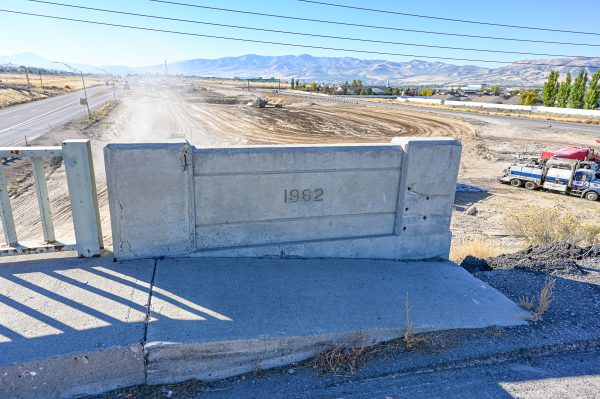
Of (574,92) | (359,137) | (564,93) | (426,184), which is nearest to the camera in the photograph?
(426,184)

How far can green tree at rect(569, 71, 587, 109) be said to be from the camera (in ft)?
208

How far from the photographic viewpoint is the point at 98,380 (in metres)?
3.48

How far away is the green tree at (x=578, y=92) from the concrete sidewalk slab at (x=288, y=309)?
73.3 m

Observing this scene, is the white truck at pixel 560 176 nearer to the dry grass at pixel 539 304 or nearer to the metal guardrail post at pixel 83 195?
the dry grass at pixel 539 304

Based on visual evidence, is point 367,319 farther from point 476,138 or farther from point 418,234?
point 476,138

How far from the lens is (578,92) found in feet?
211

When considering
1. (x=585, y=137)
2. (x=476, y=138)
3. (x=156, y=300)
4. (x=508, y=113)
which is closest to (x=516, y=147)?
(x=476, y=138)

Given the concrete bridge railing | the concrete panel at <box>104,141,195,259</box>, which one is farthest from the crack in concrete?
the concrete bridge railing

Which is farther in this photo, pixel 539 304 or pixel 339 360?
pixel 539 304

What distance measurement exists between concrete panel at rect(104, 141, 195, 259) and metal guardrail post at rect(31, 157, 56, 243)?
0.80 metres

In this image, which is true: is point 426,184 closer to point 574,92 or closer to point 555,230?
point 555,230

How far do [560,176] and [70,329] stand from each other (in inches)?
907

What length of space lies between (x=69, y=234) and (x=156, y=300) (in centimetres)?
859

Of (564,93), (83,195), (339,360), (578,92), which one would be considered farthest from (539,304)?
(564,93)
